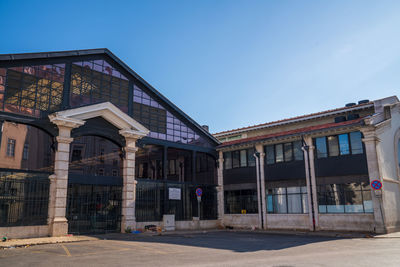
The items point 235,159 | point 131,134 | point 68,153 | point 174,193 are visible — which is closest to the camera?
point 68,153

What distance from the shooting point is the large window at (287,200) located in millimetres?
25703

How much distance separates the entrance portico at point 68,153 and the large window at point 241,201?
9559 millimetres

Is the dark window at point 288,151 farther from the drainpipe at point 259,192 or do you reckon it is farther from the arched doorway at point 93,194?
the arched doorway at point 93,194

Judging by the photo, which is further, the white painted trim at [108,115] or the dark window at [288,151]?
the dark window at [288,151]

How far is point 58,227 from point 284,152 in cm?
1719

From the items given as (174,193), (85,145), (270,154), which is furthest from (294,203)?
(85,145)

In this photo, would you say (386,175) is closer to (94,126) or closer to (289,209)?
(289,209)

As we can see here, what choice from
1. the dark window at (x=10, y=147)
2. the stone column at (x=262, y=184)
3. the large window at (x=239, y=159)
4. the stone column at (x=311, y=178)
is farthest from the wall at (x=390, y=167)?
the dark window at (x=10, y=147)

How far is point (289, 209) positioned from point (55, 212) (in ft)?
54.4

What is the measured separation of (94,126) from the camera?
23.1 metres

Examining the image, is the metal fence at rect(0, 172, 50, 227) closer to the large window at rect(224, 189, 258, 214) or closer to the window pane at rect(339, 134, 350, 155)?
the large window at rect(224, 189, 258, 214)

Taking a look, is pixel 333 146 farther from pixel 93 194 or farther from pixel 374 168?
pixel 93 194

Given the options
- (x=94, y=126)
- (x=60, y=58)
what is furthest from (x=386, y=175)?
(x=60, y=58)

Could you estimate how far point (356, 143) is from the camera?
926 inches
